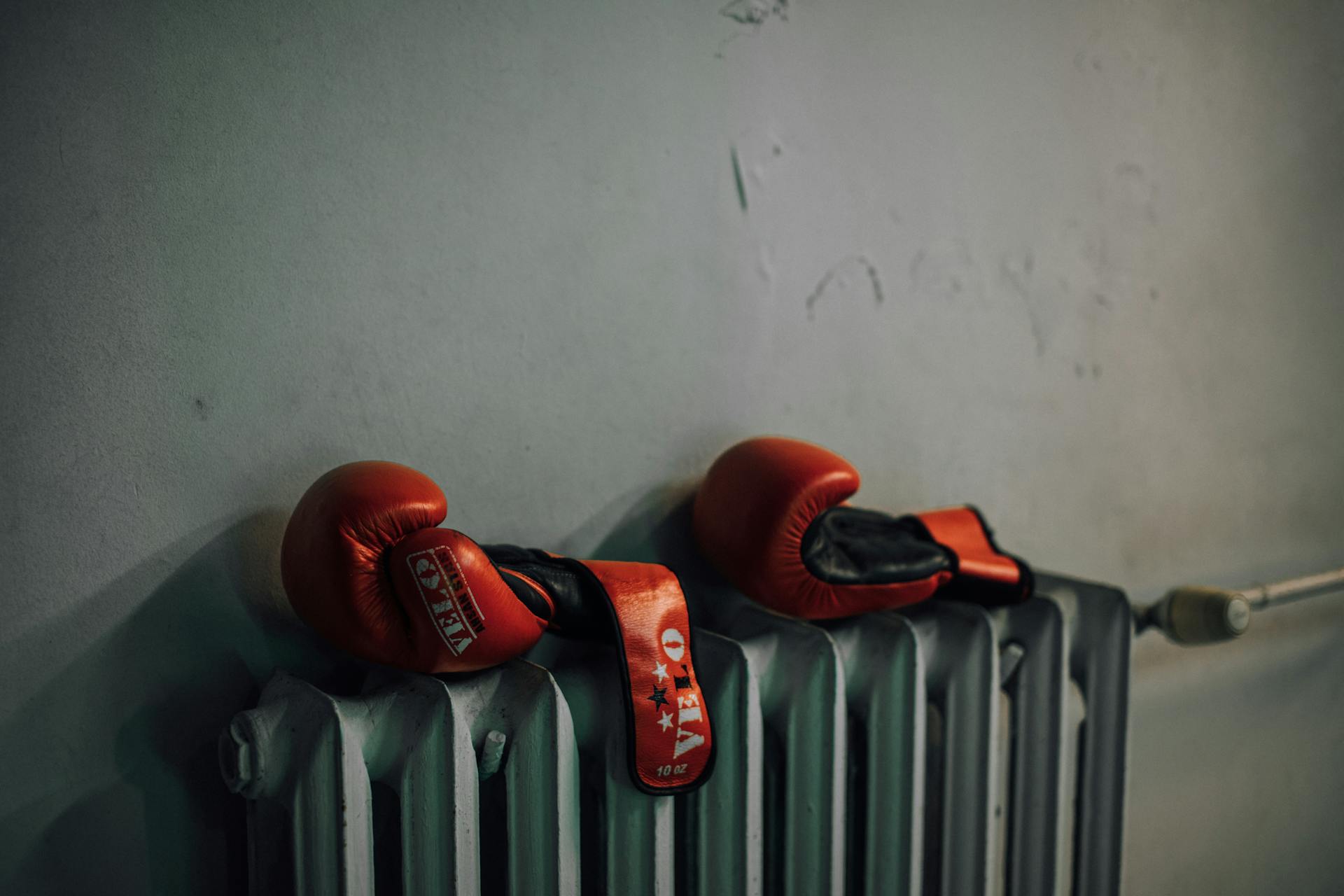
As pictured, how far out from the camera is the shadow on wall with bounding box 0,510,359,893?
26.7 inches

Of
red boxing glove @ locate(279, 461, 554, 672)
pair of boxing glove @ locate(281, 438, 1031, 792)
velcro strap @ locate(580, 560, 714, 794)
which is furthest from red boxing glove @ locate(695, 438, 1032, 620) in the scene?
red boxing glove @ locate(279, 461, 554, 672)

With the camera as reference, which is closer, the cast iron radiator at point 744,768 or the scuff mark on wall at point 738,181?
the cast iron radiator at point 744,768

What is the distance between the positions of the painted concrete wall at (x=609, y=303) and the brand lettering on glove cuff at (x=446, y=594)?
172 mm

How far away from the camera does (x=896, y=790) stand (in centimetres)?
92

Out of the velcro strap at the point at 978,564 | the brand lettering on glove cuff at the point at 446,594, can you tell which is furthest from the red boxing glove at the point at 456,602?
the velcro strap at the point at 978,564

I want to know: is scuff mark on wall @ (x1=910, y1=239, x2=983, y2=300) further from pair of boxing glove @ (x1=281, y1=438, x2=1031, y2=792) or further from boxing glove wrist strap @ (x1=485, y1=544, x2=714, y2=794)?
boxing glove wrist strap @ (x1=485, y1=544, x2=714, y2=794)

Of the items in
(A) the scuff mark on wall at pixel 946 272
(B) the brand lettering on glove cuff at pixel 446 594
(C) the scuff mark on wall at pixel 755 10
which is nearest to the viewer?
(B) the brand lettering on glove cuff at pixel 446 594

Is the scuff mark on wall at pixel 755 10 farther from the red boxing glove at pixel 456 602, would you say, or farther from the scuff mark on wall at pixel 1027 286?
the red boxing glove at pixel 456 602

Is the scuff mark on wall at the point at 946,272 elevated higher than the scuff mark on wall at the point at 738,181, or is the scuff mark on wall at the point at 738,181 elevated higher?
the scuff mark on wall at the point at 738,181

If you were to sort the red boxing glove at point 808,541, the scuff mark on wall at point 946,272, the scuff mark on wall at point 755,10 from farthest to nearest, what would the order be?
the scuff mark on wall at point 946,272
the scuff mark on wall at point 755,10
the red boxing glove at point 808,541

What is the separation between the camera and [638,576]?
771 millimetres

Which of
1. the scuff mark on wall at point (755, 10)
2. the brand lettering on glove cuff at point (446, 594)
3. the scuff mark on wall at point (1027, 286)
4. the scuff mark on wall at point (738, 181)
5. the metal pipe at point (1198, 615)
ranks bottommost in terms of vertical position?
the metal pipe at point (1198, 615)

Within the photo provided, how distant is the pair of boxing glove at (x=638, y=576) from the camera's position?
658mm

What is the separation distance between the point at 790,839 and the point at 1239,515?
3.18 feet
